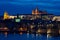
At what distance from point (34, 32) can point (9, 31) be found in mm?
3613

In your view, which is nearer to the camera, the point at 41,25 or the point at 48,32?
the point at 48,32

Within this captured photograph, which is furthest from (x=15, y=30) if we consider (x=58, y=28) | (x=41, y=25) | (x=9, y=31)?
(x=58, y=28)

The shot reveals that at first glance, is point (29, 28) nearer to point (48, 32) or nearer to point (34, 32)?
point (34, 32)

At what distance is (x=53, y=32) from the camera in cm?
3894

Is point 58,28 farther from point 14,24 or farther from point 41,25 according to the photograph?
point 14,24

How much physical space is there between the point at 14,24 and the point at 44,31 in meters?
5.67

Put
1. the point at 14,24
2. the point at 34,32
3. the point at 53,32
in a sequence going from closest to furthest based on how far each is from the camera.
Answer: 1. the point at 53,32
2. the point at 34,32
3. the point at 14,24

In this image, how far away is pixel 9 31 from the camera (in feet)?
143

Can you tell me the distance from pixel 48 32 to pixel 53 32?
84cm

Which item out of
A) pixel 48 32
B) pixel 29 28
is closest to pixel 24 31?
pixel 29 28

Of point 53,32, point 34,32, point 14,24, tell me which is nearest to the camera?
point 53,32

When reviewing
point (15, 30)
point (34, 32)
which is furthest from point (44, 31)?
point (15, 30)

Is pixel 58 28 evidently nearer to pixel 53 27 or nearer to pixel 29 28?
pixel 53 27

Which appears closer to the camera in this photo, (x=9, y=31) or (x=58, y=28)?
(x=58, y=28)
